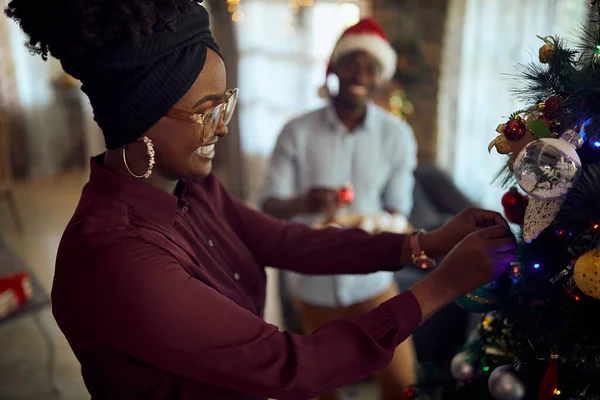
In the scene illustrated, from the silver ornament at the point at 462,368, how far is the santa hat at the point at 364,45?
4.05 feet

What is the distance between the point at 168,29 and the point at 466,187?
2585 millimetres

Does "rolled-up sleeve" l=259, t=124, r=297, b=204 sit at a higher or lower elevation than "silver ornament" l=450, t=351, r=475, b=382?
higher

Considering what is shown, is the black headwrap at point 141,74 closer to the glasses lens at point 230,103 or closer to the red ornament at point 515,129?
the glasses lens at point 230,103

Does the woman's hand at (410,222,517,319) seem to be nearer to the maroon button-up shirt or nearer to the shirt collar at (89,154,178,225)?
the maroon button-up shirt

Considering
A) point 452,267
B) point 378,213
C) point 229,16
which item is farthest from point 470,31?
point 452,267

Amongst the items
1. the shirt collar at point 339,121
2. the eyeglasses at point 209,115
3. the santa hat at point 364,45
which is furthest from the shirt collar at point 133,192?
the santa hat at point 364,45

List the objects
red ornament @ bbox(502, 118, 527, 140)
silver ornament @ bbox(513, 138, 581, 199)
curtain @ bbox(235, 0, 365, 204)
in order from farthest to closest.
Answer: curtain @ bbox(235, 0, 365, 204), red ornament @ bbox(502, 118, 527, 140), silver ornament @ bbox(513, 138, 581, 199)

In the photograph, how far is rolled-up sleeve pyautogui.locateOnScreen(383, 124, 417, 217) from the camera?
2.05 meters

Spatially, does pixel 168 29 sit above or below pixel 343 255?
above

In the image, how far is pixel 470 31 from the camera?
122 inches

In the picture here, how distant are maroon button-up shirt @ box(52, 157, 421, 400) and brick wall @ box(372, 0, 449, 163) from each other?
9.77ft

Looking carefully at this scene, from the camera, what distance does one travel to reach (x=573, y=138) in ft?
2.45

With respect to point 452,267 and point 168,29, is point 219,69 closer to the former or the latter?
point 168,29

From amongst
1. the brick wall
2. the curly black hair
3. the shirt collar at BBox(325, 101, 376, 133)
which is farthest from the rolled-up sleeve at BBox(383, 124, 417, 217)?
the brick wall
